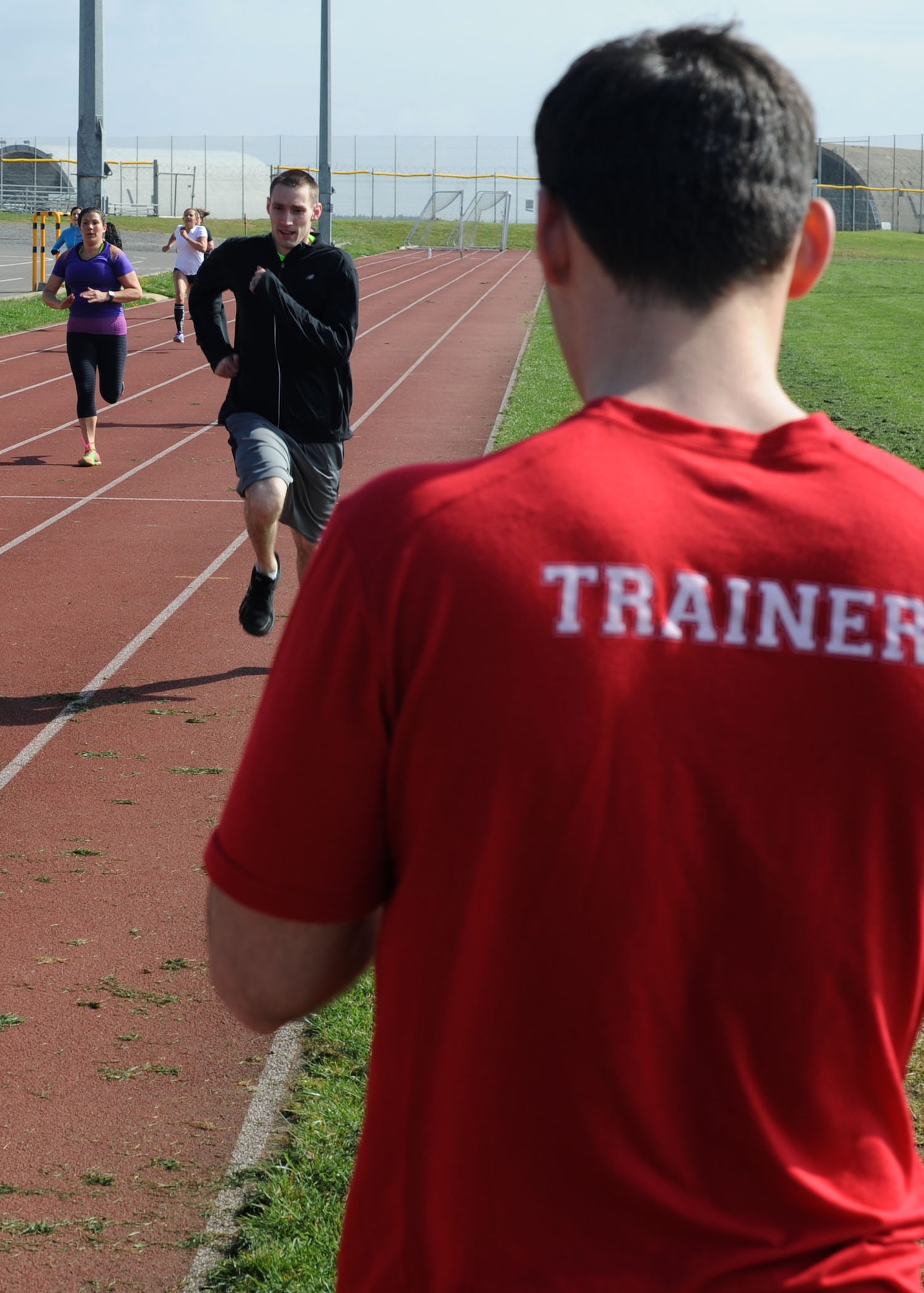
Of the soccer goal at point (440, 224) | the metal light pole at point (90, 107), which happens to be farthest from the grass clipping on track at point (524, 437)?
the soccer goal at point (440, 224)

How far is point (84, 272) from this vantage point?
39.9 ft

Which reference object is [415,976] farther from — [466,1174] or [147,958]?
[147,958]

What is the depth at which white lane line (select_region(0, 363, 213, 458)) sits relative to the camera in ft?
48.2

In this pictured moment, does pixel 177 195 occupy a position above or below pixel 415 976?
above

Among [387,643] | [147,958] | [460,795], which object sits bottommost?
[147,958]

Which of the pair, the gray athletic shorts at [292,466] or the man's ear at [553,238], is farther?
the gray athletic shorts at [292,466]

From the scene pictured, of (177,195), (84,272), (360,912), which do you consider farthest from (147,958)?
(177,195)

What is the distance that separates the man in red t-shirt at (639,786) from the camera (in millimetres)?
1164

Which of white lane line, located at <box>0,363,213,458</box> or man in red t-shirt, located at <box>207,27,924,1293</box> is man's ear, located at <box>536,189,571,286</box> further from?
white lane line, located at <box>0,363,213,458</box>

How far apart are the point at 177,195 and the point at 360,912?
9003 centimetres

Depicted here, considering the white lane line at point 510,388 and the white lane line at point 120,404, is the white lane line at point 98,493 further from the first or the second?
the white lane line at point 510,388

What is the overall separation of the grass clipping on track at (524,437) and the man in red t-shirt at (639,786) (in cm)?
204

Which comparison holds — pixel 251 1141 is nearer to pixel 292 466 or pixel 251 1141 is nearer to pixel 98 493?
pixel 292 466

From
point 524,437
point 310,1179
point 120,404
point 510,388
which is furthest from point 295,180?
point 510,388
